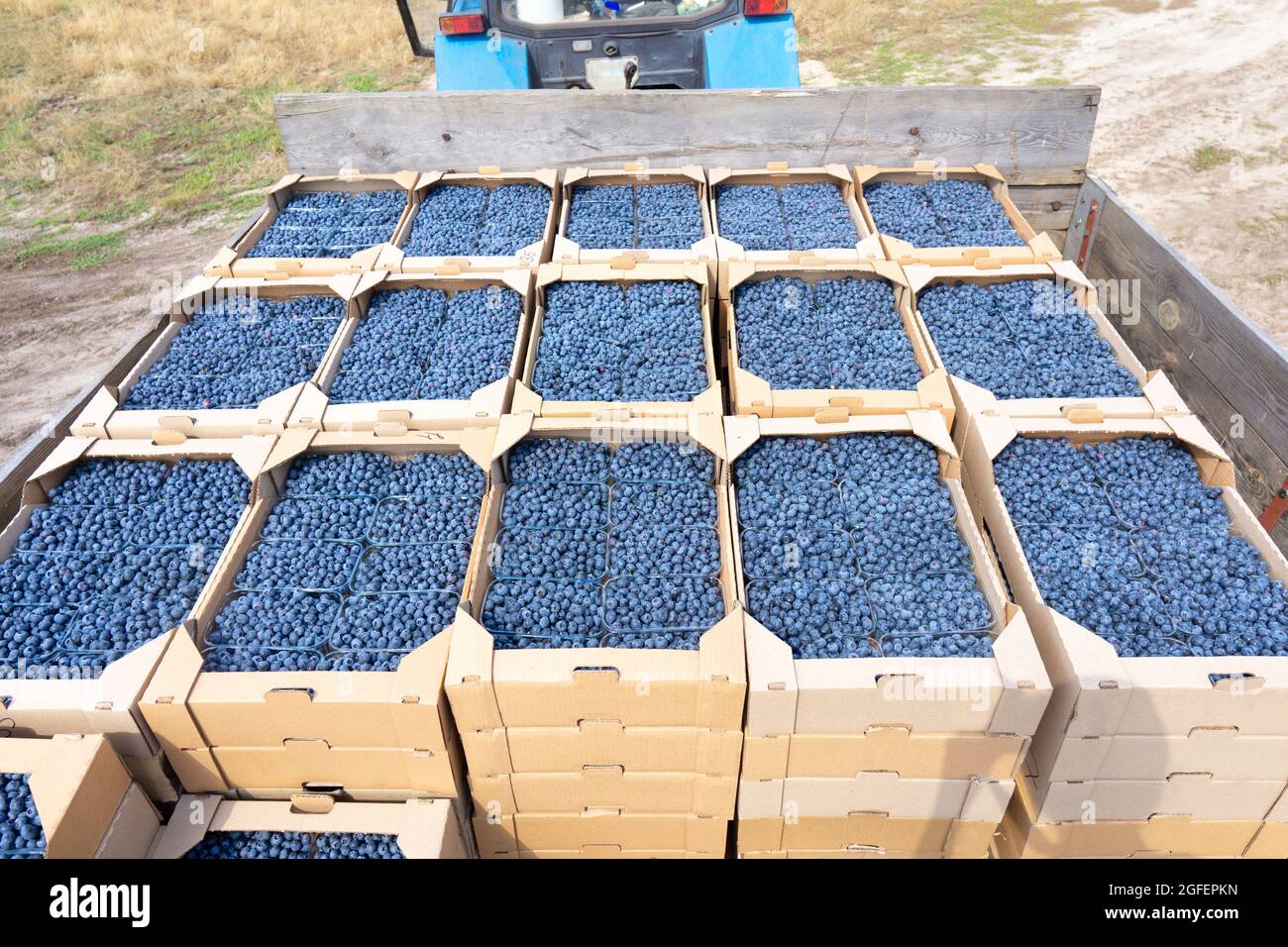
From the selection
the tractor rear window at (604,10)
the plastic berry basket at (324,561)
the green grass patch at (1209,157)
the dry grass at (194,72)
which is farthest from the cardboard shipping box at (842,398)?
the dry grass at (194,72)

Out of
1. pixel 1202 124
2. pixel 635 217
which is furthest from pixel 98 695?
pixel 1202 124

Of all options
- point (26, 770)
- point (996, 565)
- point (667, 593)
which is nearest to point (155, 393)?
point (26, 770)

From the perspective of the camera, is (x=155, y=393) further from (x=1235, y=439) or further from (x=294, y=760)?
(x=1235, y=439)

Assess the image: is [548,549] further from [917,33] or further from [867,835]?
[917,33]

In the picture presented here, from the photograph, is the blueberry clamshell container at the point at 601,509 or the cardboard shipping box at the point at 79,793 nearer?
the cardboard shipping box at the point at 79,793

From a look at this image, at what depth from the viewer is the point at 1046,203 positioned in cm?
471

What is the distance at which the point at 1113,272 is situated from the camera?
4230 millimetres

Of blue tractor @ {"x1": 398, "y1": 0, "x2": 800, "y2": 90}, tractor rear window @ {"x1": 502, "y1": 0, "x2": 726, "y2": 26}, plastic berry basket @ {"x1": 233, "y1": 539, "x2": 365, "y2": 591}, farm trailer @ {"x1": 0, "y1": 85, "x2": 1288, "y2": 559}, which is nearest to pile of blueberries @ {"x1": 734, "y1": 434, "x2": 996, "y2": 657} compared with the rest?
plastic berry basket @ {"x1": 233, "y1": 539, "x2": 365, "y2": 591}

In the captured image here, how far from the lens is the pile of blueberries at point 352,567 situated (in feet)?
7.93

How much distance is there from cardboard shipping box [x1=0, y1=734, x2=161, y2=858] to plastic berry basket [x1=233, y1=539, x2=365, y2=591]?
0.63m

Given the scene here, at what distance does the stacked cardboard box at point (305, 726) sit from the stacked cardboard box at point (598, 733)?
0.09 m

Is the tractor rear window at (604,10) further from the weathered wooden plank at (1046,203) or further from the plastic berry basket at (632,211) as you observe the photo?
the weathered wooden plank at (1046,203)

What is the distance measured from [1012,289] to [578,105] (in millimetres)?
2698

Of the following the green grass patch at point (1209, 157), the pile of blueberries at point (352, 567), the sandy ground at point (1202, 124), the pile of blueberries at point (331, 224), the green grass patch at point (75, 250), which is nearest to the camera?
the pile of blueberries at point (352, 567)
